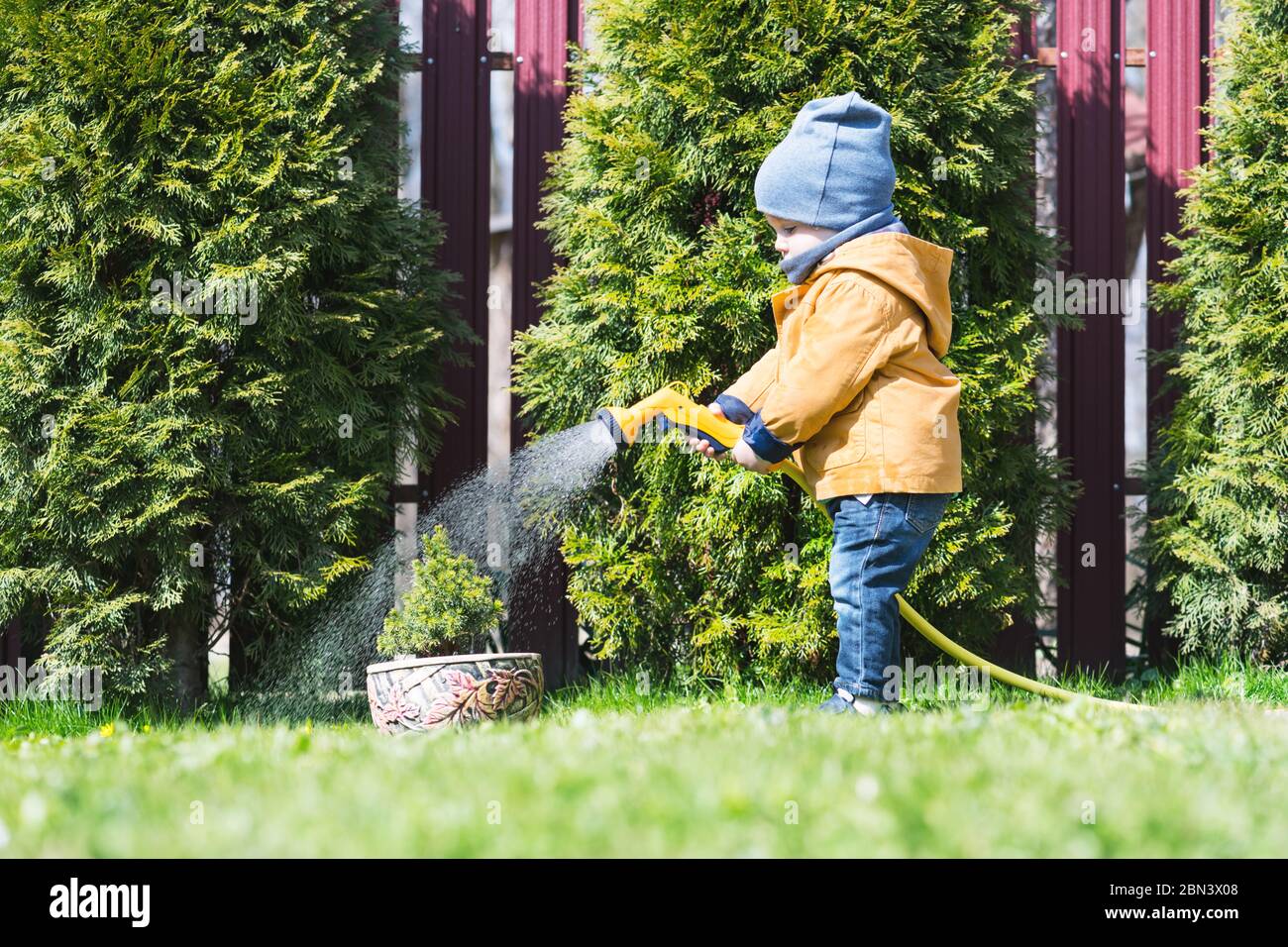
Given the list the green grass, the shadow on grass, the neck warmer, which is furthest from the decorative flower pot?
the neck warmer

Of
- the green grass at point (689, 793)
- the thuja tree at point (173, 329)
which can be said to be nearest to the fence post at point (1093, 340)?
the green grass at point (689, 793)

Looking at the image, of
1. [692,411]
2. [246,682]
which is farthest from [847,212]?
[246,682]

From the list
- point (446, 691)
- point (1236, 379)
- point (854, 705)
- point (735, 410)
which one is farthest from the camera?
point (1236, 379)

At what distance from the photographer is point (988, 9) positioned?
5.00m

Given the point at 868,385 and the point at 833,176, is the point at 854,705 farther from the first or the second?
the point at 833,176

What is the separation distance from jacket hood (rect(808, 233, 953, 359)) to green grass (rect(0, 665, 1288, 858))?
1.32 meters

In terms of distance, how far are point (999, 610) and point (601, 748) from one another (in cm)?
289

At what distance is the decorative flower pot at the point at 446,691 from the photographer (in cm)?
405

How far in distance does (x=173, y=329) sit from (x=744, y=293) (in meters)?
2.31

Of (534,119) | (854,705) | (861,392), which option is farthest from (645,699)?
(534,119)

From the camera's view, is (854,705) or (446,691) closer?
(854,705)

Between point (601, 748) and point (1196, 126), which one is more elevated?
point (1196, 126)

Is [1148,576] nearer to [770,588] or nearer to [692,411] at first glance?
[770,588]

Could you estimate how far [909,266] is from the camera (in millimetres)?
3688
